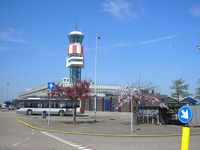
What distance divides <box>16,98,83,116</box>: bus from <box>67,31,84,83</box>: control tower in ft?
225

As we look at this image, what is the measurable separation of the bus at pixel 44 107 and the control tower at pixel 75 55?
225 feet

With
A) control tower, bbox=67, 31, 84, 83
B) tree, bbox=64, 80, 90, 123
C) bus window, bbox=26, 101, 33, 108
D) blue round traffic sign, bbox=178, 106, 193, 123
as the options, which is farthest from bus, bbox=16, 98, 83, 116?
control tower, bbox=67, 31, 84, 83

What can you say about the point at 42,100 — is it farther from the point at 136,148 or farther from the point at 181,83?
the point at 136,148

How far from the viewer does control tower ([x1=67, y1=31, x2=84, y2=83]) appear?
357 ft

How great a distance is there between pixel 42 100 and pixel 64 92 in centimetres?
1563

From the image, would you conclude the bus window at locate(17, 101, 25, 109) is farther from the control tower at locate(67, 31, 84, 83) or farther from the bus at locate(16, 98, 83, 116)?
the control tower at locate(67, 31, 84, 83)

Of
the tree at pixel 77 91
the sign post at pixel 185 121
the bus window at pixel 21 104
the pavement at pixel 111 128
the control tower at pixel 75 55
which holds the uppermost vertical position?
the control tower at pixel 75 55

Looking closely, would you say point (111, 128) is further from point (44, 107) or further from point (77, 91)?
point (44, 107)

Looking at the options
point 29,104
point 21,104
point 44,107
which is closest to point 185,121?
point 44,107

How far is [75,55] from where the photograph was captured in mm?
110625

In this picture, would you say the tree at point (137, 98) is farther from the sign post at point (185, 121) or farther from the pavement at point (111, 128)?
the sign post at point (185, 121)

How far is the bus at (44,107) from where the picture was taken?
118ft

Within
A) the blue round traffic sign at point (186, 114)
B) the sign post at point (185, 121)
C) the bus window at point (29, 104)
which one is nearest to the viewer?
the sign post at point (185, 121)

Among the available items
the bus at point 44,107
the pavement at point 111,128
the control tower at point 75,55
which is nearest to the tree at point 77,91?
the pavement at point 111,128
